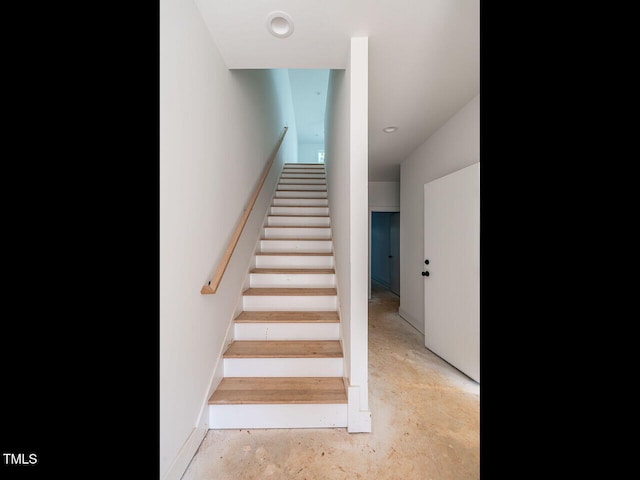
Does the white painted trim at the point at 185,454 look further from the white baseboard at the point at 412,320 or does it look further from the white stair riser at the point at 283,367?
the white baseboard at the point at 412,320

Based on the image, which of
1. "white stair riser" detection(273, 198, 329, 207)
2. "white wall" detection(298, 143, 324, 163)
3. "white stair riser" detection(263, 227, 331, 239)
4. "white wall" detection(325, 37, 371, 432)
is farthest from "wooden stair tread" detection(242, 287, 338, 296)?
"white wall" detection(298, 143, 324, 163)

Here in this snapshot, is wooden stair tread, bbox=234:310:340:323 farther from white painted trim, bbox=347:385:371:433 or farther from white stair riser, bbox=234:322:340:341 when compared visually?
white painted trim, bbox=347:385:371:433

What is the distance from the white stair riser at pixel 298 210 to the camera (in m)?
3.12

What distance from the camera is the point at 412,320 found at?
124 inches

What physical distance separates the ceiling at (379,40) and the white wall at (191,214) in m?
0.19

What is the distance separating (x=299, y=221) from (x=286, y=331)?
1.53m

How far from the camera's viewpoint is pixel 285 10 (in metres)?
1.17

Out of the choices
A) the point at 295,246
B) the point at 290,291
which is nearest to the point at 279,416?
the point at 290,291

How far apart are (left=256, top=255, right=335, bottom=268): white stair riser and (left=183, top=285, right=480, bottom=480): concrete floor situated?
112 cm
